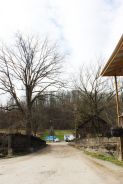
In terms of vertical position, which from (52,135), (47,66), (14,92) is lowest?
(52,135)

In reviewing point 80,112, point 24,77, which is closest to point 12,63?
point 24,77

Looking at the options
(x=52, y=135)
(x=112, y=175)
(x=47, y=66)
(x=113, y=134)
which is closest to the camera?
(x=112, y=175)

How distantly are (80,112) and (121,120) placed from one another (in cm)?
3306

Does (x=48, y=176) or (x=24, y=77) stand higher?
(x=24, y=77)

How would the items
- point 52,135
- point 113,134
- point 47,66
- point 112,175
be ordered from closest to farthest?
1. point 112,175
2. point 113,134
3. point 47,66
4. point 52,135

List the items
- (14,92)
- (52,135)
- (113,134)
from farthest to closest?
(52,135)
(14,92)
(113,134)

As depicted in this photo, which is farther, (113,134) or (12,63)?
(12,63)

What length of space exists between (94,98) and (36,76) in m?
16.0

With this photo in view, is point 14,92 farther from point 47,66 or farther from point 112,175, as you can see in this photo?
point 112,175

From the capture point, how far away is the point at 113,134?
15.8 meters

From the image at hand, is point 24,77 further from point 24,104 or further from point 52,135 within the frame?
point 52,135

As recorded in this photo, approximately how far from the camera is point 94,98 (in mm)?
49031

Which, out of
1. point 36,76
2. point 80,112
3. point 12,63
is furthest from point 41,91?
point 80,112

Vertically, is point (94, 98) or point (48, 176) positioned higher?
point (94, 98)
